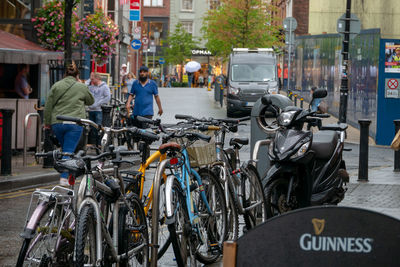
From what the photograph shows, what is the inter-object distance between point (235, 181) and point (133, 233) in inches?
76.1

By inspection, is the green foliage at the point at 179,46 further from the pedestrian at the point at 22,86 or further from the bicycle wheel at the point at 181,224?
the bicycle wheel at the point at 181,224

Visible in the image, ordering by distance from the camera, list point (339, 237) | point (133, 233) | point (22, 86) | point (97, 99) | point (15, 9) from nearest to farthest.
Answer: point (339, 237) < point (133, 233) < point (22, 86) < point (97, 99) < point (15, 9)

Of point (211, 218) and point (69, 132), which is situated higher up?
point (69, 132)

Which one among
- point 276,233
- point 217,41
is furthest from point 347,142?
point 217,41

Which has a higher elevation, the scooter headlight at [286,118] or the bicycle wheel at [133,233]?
the scooter headlight at [286,118]

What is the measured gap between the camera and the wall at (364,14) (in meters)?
23.9

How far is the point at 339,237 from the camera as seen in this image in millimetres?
3152

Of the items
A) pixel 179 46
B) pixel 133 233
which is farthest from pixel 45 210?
pixel 179 46

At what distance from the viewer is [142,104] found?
15.8 meters

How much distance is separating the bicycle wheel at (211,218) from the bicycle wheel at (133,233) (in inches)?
32.5

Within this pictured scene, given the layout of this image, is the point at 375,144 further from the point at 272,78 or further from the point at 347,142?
the point at 272,78

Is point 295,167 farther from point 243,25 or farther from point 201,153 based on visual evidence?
point 243,25

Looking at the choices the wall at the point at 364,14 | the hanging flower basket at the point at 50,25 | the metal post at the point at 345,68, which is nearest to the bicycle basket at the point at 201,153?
the hanging flower basket at the point at 50,25

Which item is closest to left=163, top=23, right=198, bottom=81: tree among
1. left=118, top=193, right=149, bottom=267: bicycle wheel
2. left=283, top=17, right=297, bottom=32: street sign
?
left=283, top=17, right=297, bottom=32: street sign
